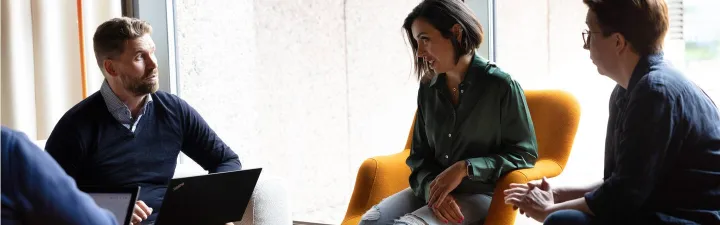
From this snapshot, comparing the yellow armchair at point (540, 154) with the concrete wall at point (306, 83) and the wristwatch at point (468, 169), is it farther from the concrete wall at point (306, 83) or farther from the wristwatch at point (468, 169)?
the concrete wall at point (306, 83)

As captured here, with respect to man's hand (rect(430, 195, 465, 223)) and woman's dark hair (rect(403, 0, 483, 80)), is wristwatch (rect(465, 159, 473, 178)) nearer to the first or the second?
man's hand (rect(430, 195, 465, 223))

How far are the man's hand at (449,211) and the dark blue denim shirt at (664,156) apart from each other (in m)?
0.57

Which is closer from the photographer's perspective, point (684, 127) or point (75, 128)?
point (684, 127)

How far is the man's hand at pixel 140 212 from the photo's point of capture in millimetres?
2336

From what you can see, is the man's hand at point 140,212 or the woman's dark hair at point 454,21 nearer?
the man's hand at point 140,212

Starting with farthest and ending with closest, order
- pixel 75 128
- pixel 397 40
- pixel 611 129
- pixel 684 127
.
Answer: pixel 397 40, pixel 75 128, pixel 611 129, pixel 684 127

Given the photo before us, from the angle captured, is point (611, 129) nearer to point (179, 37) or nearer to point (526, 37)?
point (526, 37)

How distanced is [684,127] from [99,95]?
5.77 ft

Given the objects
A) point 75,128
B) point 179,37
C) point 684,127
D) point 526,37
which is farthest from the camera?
point 179,37

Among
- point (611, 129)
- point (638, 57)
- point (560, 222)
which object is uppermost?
point (638, 57)

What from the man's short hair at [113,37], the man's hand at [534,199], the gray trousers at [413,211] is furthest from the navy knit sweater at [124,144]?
the man's hand at [534,199]

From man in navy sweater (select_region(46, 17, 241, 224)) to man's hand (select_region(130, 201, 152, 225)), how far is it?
0.44 ft

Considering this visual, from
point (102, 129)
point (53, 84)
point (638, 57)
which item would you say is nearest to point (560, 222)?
point (638, 57)

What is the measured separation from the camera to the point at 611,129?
1.96 metres
